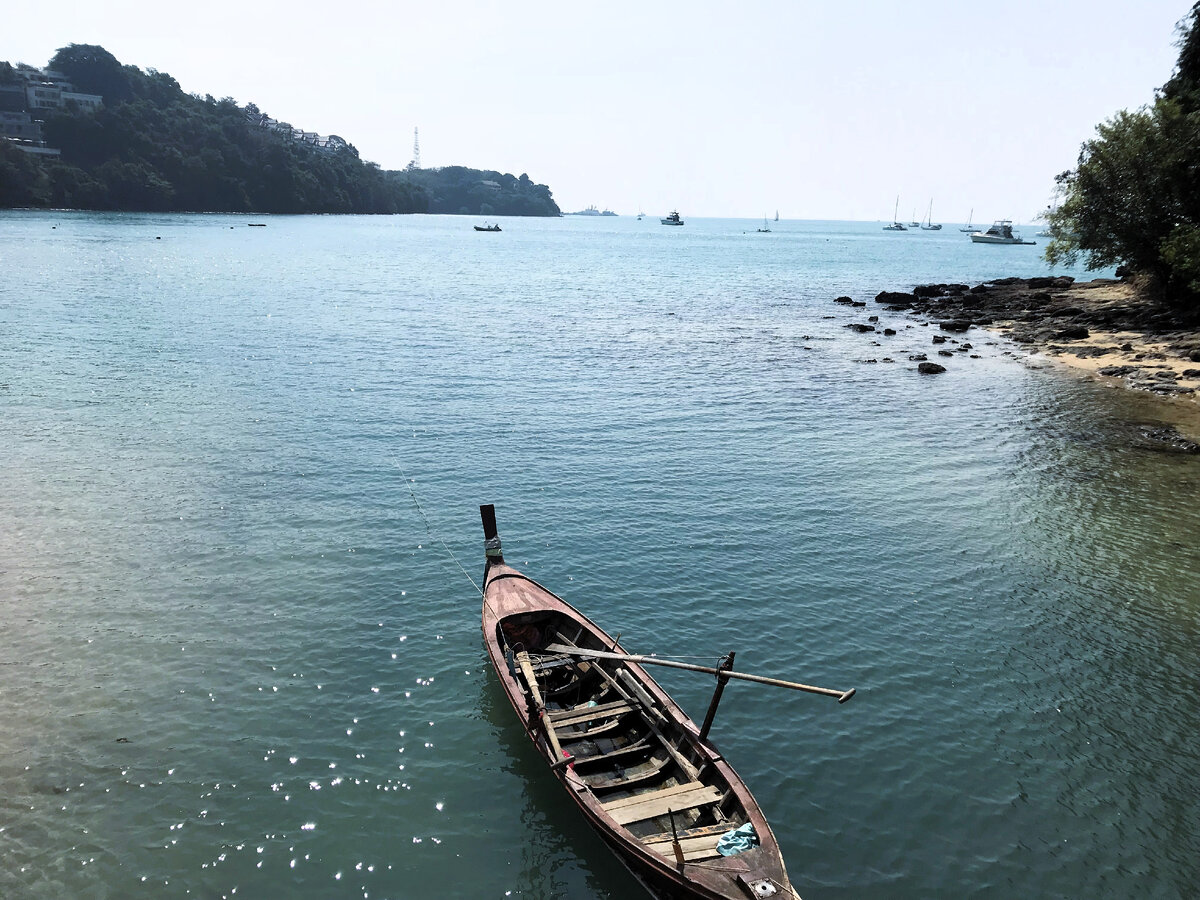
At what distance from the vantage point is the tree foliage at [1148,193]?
51.6 m

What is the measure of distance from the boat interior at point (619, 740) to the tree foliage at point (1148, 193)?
51.2m

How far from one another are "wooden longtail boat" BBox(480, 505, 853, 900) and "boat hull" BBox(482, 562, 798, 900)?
0.8 inches

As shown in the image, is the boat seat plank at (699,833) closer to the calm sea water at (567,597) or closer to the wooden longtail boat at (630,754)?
the wooden longtail boat at (630,754)

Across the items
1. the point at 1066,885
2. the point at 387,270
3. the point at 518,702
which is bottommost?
the point at 1066,885

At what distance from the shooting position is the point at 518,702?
14.8 m

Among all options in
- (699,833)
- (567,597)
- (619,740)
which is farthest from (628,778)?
(567,597)

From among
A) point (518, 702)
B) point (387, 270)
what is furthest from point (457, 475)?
point (387, 270)

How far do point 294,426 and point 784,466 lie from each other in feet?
70.9

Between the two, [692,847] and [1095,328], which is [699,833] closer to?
[692,847]

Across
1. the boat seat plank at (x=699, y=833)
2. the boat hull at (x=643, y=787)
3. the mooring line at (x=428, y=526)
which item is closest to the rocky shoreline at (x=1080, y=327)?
the boat hull at (x=643, y=787)

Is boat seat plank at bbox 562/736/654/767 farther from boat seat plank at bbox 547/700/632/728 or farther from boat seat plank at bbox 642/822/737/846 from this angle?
boat seat plank at bbox 642/822/737/846

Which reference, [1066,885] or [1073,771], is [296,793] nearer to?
[1066,885]

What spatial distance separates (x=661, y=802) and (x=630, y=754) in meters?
1.49

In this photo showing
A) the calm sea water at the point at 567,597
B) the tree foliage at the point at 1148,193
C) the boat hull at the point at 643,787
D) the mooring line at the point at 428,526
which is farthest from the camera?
the tree foliage at the point at 1148,193
